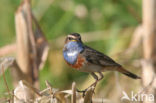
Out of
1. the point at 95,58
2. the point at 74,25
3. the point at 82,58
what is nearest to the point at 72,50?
the point at 82,58

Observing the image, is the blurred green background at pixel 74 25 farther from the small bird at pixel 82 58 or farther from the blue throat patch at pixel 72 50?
the blue throat patch at pixel 72 50

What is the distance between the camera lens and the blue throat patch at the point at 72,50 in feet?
13.2

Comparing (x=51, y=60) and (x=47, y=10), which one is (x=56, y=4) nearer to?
(x=47, y=10)

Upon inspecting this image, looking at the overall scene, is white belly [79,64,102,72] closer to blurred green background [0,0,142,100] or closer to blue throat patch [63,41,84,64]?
blue throat patch [63,41,84,64]

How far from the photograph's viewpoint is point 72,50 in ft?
13.5

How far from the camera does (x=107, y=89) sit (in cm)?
537

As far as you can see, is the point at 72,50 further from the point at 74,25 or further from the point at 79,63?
the point at 74,25

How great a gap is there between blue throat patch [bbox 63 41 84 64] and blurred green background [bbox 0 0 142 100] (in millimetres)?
1924

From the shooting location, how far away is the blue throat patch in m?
4.01

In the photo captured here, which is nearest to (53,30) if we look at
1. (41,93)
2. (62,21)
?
(62,21)

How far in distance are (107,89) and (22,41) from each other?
60.5 inches

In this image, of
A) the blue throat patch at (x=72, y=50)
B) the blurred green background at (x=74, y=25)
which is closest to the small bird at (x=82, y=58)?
the blue throat patch at (x=72, y=50)

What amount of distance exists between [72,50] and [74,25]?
2486 mm

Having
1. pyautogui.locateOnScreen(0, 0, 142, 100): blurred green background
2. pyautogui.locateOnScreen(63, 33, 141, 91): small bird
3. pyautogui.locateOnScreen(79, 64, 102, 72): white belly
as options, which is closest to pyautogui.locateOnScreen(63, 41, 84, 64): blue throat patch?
pyautogui.locateOnScreen(63, 33, 141, 91): small bird
